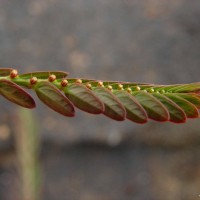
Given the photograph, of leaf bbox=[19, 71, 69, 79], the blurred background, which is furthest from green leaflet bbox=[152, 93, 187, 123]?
the blurred background

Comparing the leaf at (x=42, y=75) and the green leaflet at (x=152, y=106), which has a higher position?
the leaf at (x=42, y=75)

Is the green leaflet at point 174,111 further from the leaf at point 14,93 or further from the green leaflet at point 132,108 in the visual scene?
the leaf at point 14,93

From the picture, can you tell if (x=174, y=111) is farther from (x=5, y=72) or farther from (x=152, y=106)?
(x=5, y=72)

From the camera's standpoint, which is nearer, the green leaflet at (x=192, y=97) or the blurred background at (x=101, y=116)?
the green leaflet at (x=192, y=97)

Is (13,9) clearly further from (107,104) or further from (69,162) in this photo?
(107,104)

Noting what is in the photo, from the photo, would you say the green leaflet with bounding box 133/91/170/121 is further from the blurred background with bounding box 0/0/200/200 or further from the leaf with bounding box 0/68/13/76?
the blurred background with bounding box 0/0/200/200

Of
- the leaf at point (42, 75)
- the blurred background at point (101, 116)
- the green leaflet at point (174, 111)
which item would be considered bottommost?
the green leaflet at point (174, 111)

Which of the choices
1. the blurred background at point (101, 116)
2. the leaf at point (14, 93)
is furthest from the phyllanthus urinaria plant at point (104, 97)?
the blurred background at point (101, 116)
